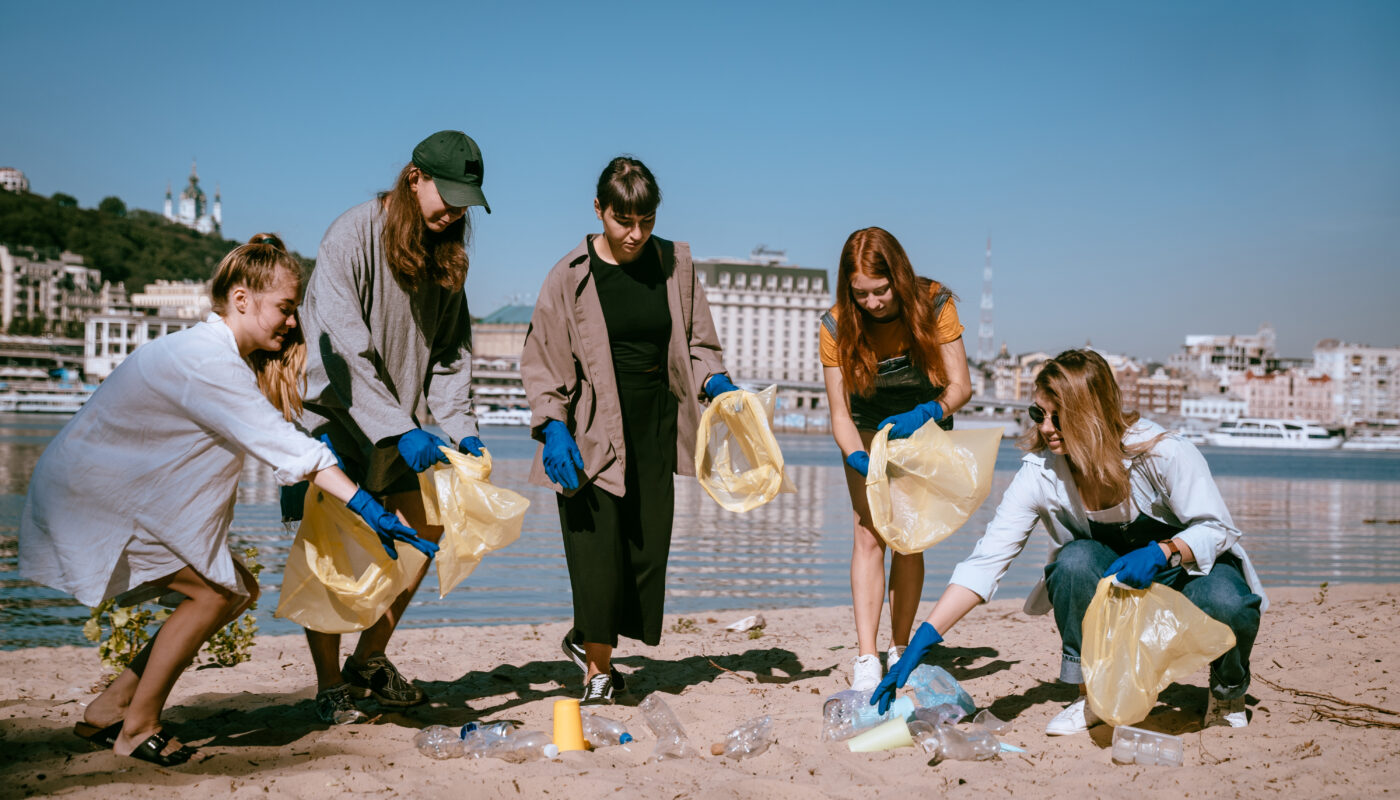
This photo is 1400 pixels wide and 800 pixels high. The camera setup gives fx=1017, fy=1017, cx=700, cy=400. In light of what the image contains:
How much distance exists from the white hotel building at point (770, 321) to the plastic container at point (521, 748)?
387 ft

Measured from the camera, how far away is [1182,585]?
3143 mm

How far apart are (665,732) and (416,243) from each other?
1668mm

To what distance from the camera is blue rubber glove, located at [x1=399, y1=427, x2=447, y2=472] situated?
3.00 metres

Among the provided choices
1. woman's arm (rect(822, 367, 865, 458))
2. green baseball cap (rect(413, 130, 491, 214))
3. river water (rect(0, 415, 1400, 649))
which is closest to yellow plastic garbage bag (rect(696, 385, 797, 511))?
woman's arm (rect(822, 367, 865, 458))

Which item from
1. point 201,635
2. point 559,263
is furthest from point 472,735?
point 559,263

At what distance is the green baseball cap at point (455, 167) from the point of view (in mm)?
3025

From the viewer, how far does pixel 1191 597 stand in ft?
10.1

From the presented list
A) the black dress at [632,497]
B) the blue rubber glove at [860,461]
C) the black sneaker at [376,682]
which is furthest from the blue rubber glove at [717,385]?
the black sneaker at [376,682]

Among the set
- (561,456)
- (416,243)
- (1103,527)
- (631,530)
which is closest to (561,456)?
(561,456)

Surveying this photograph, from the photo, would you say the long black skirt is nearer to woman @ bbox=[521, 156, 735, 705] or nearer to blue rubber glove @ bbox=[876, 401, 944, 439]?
woman @ bbox=[521, 156, 735, 705]

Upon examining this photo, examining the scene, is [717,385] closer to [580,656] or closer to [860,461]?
[860,461]

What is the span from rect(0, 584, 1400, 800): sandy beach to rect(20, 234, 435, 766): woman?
0.35 meters

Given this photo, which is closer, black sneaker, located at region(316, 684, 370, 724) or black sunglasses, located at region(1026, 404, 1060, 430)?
black sunglasses, located at region(1026, 404, 1060, 430)

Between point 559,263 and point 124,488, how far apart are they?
157 centimetres
